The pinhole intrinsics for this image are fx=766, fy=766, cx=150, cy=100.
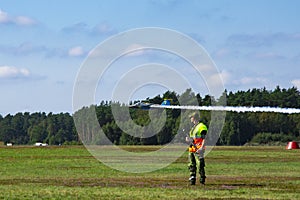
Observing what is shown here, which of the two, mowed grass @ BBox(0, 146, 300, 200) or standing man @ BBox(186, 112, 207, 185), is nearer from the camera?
mowed grass @ BBox(0, 146, 300, 200)

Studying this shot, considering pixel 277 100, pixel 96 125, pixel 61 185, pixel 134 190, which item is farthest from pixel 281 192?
pixel 277 100

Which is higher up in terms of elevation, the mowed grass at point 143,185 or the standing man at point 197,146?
the standing man at point 197,146

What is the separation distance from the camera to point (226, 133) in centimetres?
15312

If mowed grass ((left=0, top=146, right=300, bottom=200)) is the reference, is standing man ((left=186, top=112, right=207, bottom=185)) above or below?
above

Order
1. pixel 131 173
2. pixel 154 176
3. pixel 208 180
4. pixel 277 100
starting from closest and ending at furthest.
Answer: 1. pixel 208 180
2. pixel 154 176
3. pixel 131 173
4. pixel 277 100

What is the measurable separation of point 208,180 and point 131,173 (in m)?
5.98

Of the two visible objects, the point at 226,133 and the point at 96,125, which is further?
the point at 226,133

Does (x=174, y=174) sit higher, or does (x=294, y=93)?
(x=294, y=93)

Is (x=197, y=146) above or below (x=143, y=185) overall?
above

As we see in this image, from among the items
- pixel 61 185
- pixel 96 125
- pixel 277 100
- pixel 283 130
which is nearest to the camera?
pixel 61 185

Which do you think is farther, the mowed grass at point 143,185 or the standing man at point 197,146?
the standing man at point 197,146

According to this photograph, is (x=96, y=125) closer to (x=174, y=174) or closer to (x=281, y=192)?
(x=174, y=174)

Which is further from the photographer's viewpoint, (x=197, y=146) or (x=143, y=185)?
(x=197, y=146)

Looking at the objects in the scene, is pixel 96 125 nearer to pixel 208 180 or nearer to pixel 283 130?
pixel 283 130
